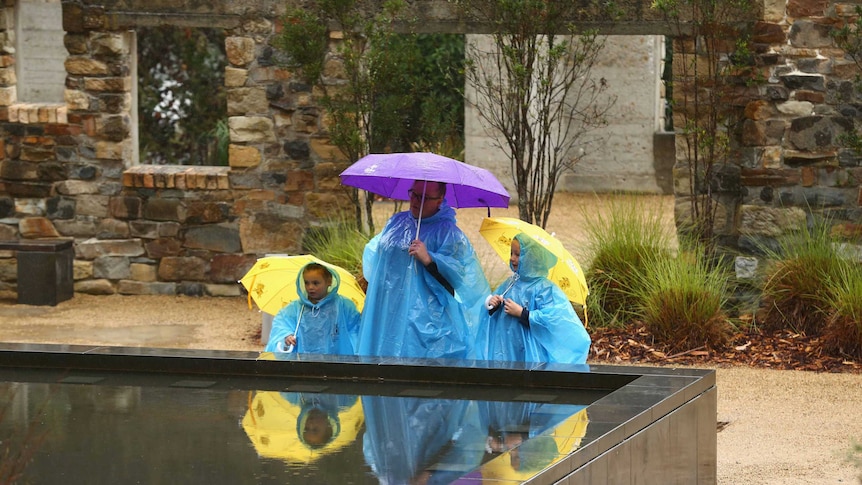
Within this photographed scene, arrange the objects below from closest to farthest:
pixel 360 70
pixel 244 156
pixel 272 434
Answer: pixel 272 434 < pixel 360 70 < pixel 244 156

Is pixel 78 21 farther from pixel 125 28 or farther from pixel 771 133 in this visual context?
pixel 771 133

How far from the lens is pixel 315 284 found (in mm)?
5715

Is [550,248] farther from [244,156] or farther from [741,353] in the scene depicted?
[244,156]

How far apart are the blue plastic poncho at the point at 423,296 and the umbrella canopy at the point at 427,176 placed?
0.83 ft

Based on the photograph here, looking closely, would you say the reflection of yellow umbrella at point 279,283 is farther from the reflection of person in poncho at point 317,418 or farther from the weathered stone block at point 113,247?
the weathered stone block at point 113,247

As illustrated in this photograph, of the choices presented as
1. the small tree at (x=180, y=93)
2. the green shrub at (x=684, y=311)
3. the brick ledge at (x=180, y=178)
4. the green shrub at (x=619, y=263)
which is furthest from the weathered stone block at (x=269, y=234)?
the small tree at (x=180, y=93)

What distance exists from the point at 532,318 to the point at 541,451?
6.31 feet

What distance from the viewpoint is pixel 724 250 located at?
28.2 ft

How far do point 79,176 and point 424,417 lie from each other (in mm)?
6161

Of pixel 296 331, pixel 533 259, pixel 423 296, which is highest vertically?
pixel 533 259

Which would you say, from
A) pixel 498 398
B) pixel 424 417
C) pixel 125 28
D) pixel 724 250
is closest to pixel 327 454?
pixel 424 417

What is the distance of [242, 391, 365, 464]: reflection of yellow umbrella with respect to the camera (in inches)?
150

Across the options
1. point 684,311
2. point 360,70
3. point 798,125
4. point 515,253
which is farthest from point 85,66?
point 798,125

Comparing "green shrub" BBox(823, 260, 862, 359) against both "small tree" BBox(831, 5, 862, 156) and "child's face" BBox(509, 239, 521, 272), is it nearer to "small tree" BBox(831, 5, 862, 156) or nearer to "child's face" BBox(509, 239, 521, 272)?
"small tree" BBox(831, 5, 862, 156)
